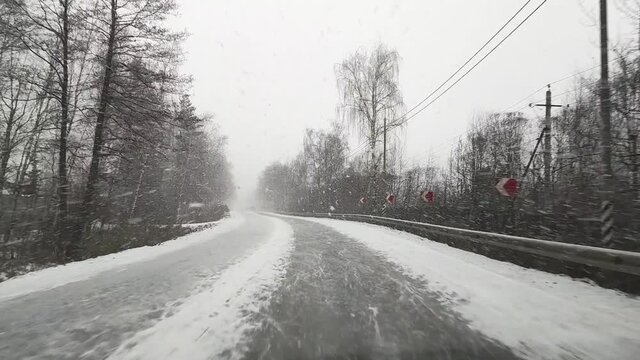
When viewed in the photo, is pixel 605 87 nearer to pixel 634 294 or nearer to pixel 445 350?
pixel 634 294

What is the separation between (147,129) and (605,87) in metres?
12.1

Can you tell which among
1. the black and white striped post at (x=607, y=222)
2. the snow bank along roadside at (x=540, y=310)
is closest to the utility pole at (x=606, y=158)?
the black and white striped post at (x=607, y=222)

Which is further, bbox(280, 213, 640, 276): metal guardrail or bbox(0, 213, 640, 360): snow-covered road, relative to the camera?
bbox(280, 213, 640, 276): metal guardrail

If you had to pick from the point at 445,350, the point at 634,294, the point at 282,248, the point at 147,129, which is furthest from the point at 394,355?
the point at 147,129

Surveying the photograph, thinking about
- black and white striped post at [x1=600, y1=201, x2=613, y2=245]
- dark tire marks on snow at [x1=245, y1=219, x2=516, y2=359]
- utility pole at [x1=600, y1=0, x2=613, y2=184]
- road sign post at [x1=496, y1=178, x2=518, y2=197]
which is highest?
utility pole at [x1=600, y1=0, x2=613, y2=184]

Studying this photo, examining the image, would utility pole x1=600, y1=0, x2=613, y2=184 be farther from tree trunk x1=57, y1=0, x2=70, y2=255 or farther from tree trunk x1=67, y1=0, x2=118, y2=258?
tree trunk x1=57, y1=0, x2=70, y2=255

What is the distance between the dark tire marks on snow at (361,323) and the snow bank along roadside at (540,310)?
304 millimetres

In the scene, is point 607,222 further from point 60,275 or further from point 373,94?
point 373,94

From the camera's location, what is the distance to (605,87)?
23.8 ft

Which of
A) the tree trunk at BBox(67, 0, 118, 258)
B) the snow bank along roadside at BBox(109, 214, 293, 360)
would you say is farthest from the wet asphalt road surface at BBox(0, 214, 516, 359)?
the tree trunk at BBox(67, 0, 118, 258)

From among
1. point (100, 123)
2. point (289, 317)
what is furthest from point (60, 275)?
point (100, 123)

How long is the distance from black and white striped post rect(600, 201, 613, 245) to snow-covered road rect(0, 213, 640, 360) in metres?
1.54

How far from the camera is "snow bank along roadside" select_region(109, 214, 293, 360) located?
3.01 meters

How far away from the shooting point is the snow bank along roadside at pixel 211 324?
118 inches
